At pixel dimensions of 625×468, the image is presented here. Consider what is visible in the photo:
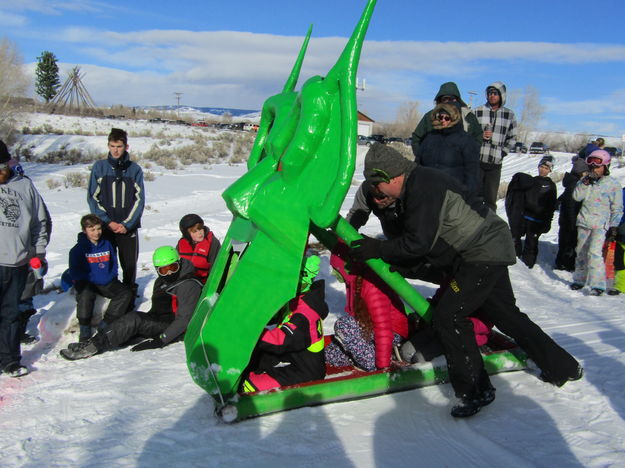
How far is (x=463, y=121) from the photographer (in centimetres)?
601

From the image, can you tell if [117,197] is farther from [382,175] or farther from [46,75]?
[46,75]

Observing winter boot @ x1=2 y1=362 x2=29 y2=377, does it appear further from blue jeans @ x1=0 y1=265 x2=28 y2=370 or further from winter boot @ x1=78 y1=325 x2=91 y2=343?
winter boot @ x1=78 y1=325 x2=91 y2=343

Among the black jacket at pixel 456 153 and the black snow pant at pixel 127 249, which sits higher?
the black jacket at pixel 456 153

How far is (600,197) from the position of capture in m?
7.19

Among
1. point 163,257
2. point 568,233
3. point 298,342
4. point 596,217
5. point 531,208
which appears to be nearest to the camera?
point 298,342

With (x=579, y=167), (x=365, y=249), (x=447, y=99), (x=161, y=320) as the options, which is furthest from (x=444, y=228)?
A: (x=579, y=167)

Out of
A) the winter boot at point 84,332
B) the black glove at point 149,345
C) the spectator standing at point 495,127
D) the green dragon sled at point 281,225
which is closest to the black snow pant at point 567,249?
the spectator standing at point 495,127

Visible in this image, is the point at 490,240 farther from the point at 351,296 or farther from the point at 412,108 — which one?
the point at 412,108

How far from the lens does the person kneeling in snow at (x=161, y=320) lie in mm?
4879

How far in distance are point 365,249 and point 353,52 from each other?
1255 mm

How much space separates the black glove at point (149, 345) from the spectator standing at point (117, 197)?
0.84m

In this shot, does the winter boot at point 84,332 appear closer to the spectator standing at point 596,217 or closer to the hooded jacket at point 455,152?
the hooded jacket at point 455,152

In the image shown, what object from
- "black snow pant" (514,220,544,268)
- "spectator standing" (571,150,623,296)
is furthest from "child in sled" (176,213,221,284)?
"black snow pant" (514,220,544,268)

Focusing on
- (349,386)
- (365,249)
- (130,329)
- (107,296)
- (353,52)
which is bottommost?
(130,329)
